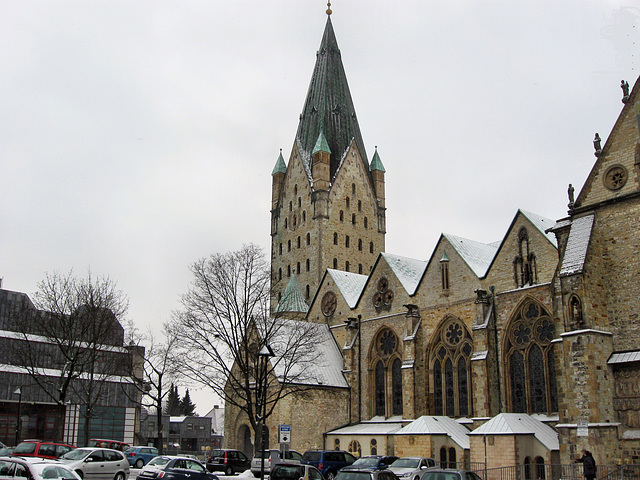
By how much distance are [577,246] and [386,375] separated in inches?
759

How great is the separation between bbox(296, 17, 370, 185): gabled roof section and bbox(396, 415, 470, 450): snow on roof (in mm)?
34044

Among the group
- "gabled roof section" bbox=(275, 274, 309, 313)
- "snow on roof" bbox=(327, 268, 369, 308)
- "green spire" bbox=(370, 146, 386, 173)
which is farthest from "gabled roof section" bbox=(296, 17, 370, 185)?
"snow on roof" bbox=(327, 268, 369, 308)

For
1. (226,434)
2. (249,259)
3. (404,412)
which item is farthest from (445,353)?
(226,434)

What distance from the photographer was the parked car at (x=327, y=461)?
30.8 metres

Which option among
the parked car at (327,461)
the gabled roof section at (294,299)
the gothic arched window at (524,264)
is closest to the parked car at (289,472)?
the parked car at (327,461)

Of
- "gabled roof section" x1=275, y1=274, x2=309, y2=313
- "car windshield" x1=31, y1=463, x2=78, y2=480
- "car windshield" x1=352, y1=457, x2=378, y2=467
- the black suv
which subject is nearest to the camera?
"car windshield" x1=31, y1=463, x2=78, y2=480

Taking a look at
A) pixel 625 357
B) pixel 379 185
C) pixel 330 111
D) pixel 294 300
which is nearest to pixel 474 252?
pixel 625 357

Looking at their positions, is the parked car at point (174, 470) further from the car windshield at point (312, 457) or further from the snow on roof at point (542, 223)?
the snow on roof at point (542, 223)

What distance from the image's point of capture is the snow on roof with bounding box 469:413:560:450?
30.7 m

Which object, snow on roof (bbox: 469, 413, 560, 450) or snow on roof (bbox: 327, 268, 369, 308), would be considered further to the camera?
snow on roof (bbox: 327, 268, 369, 308)

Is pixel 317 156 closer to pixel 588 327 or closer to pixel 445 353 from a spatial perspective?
pixel 445 353

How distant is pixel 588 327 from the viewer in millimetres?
26656

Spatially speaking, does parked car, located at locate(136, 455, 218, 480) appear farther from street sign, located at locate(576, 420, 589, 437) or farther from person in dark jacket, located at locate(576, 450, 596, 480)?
street sign, located at locate(576, 420, 589, 437)

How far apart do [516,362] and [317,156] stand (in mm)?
34880
